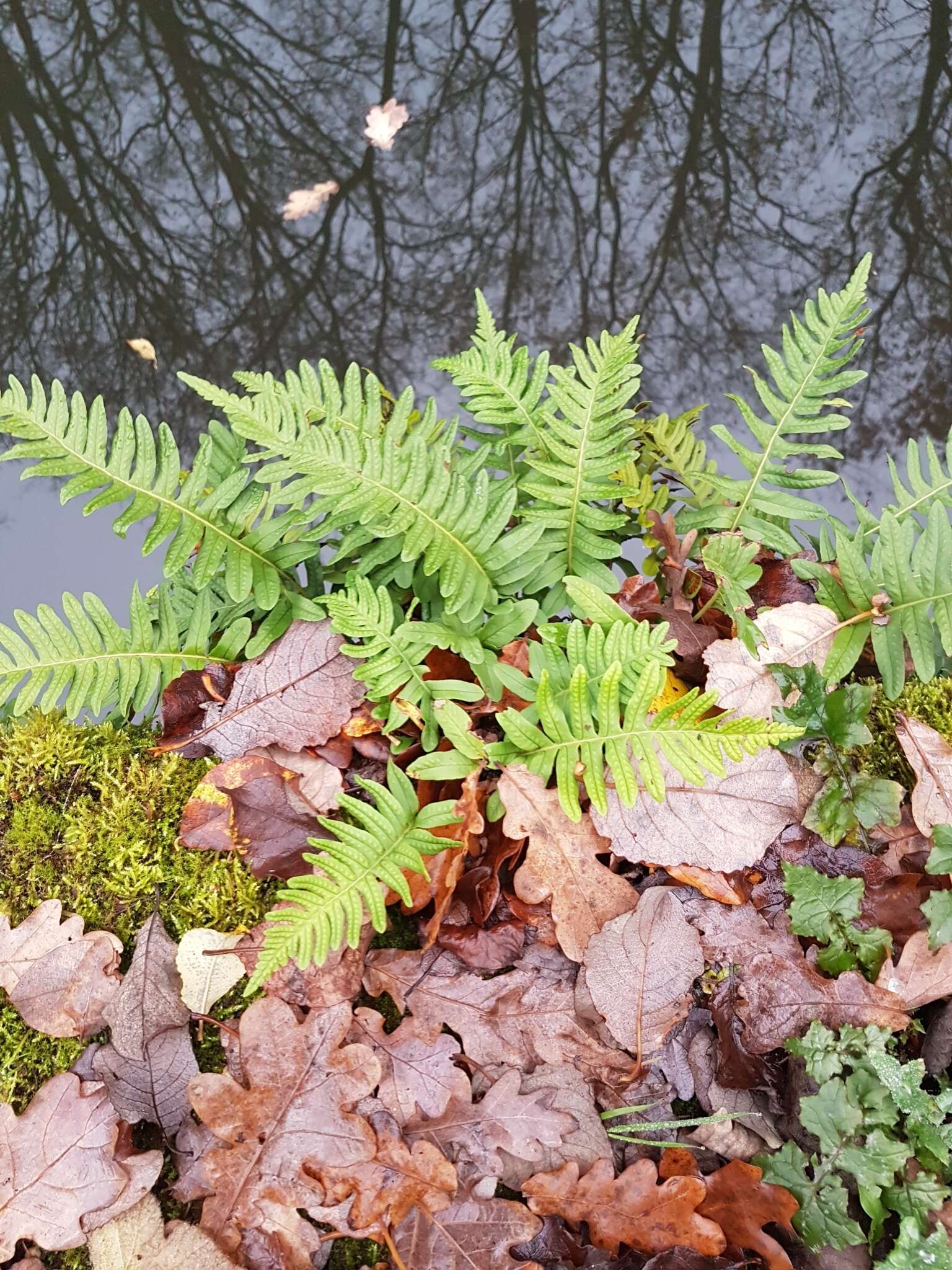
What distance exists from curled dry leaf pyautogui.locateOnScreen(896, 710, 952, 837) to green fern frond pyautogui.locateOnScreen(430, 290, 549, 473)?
1.16 metres

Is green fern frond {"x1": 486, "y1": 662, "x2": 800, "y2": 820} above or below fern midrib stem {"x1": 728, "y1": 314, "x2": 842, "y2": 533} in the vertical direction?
below

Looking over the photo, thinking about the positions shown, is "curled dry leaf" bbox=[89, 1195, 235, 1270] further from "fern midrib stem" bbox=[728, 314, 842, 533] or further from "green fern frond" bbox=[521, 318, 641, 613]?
"fern midrib stem" bbox=[728, 314, 842, 533]

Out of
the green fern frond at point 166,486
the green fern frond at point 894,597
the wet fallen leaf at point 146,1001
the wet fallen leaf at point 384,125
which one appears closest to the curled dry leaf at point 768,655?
the green fern frond at point 894,597

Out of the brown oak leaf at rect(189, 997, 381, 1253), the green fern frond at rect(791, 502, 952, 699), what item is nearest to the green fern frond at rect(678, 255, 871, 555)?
the green fern frond at rect(791, 502, 952, 699)

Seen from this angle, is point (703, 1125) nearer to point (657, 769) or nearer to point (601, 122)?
point (657, 769)

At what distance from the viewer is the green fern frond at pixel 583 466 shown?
2.01 meters

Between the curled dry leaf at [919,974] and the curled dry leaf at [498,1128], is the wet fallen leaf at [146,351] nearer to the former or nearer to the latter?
the curled dry leaf at [498,1128]

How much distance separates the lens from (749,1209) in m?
1.56

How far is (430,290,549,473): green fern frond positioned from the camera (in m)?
2.11

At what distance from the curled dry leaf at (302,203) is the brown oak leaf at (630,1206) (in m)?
3.80

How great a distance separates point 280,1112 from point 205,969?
Answer: 329 mm

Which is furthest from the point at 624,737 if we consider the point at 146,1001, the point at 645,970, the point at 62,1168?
the point at 62,1168

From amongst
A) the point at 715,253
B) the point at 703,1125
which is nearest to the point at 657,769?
the point at 703,1125

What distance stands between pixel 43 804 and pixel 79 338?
2.51 m
